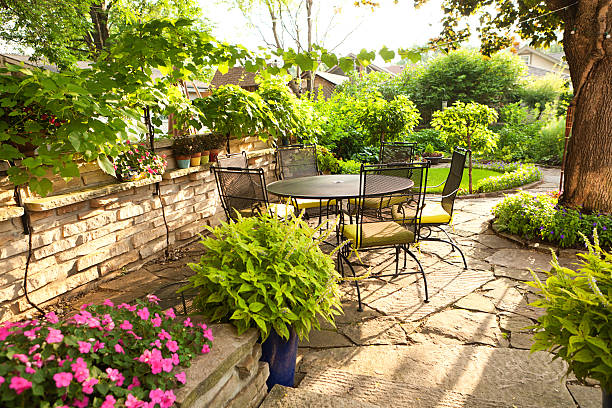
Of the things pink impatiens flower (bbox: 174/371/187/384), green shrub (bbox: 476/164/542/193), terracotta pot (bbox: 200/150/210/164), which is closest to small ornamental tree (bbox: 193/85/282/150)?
terracotta pot (bbox: 200/150/210/164)

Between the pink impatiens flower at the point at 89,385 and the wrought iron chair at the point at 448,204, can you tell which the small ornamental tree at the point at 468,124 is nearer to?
the wrought iron chair at the point at 448,204

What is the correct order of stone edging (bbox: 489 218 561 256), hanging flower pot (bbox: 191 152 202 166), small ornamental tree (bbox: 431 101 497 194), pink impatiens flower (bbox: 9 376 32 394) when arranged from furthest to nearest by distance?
small ornamental tree (bbox: 431 101 497 194), hanging flower pot (bbox: 191 152 202 166), stone edging (bbox: 489 218 561 256), pink impatiens flower (bbox: 9 376 32 394)

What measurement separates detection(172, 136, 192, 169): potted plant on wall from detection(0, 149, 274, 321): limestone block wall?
0.34ft

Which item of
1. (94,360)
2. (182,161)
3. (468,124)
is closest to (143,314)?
(94,360)

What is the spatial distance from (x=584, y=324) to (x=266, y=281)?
1.13m

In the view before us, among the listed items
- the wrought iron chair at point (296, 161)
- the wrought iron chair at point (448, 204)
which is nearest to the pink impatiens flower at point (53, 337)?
the wrought iron chair at point (448, 204)

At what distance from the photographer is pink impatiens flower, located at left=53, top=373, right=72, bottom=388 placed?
0.85 metres

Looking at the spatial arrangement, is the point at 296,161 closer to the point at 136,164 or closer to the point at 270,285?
the point at 136,164

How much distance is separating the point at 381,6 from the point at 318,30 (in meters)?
9.05

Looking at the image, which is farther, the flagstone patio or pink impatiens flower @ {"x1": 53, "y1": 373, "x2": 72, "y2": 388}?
the flagstone patio

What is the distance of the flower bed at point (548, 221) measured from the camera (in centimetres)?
353

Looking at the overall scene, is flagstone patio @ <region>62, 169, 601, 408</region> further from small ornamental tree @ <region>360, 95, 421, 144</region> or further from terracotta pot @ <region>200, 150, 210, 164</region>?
small ornamental tree @ <region>360, 95, 421, 144</region>

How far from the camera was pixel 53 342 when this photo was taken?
92 cm

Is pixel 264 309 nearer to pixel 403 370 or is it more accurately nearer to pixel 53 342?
pixel 53 342
